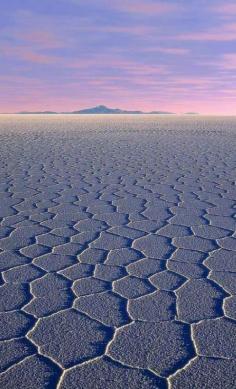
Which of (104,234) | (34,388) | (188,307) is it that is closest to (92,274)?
(188,307)

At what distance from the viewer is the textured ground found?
1627 mm

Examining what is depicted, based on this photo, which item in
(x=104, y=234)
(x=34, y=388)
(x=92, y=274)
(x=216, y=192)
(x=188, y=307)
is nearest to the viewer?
(x=34, y=388)

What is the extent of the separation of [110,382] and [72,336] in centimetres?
32

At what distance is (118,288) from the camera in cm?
228

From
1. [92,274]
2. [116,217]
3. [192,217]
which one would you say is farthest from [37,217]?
[92,274]

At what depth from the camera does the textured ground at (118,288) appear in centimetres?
163

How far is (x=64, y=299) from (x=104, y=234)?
1067 mm

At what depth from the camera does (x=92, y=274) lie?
8.04 feet

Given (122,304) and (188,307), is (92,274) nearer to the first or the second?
(122,304)

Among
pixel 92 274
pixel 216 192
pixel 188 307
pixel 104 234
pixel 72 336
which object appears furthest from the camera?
pixel 216 192

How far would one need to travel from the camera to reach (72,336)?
183 centimetres

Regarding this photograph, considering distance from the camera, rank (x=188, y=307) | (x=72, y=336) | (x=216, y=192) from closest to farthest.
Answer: (x=72, y=336)
(x=188, y=307)
(x=216, y=192)

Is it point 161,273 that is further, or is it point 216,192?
point 216,192

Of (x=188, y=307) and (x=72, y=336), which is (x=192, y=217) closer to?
(x=188, y=307)
